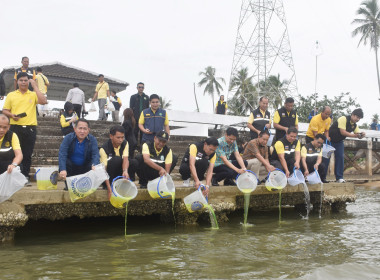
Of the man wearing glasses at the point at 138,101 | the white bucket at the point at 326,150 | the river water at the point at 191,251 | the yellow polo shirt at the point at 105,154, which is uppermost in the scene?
the man wearing glasses at the point at 138,101

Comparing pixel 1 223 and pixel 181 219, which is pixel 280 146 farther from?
pixel 1 223

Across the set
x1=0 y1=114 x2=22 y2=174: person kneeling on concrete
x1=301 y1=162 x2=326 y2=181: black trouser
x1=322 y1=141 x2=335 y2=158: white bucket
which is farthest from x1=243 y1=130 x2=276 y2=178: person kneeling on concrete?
x1=0 y1=114 x2=22 y2=174: person kneeling on concrete

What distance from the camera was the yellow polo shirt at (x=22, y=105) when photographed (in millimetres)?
5789

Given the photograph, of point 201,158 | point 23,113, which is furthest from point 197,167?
point 23,113

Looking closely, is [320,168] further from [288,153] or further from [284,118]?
[284,118]

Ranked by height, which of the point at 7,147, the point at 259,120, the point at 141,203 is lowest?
the point at 141,203

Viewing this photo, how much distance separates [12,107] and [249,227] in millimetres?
4009

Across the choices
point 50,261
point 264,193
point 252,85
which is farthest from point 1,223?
point 252,85

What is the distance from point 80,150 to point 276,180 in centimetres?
343

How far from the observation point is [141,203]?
5.79m

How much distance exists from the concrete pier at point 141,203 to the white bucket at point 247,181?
0.49ft

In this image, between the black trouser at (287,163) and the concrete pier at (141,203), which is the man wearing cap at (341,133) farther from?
the black trouser at (287,163)

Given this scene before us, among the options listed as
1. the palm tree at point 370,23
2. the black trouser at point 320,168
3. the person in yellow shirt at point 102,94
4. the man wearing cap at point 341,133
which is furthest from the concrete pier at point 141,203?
the palm tree at point 370,23

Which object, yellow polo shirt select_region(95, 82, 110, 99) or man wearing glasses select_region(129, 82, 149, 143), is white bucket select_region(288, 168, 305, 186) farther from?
yellow polo shirt select_region(95, 82, 110, 99)
